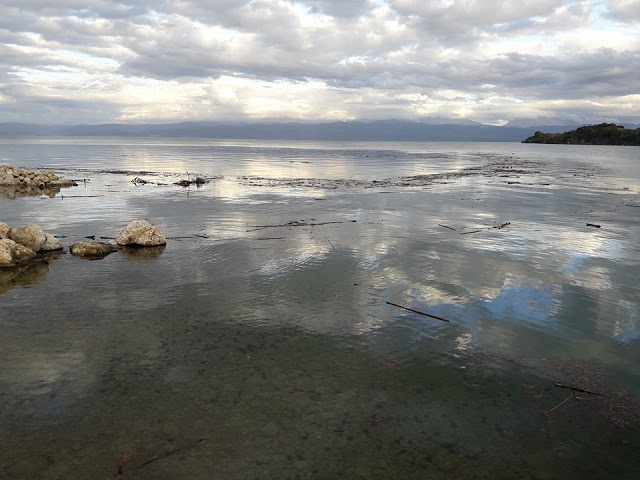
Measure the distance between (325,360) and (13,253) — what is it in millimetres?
13711

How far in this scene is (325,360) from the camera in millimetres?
9906

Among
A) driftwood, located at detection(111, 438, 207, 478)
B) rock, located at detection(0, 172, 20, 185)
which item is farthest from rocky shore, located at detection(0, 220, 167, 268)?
rock, located at detection(0, 172, 20, 185)

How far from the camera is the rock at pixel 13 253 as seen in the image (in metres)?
16.2

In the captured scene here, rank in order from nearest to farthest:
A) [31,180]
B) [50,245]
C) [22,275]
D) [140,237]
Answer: [22,275] → [50,245] → [140,237] → [31,180]

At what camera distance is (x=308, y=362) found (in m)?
9.81

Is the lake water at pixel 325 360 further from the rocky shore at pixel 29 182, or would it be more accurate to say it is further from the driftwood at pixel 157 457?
the rocky shore at pixel 29 182

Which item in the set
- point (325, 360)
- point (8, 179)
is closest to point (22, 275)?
point (325, 360)

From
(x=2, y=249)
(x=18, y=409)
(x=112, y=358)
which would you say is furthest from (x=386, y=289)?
(x=2, y=249)

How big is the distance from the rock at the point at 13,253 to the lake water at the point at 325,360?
2.38 ft

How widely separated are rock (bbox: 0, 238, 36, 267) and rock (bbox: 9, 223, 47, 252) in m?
0.52

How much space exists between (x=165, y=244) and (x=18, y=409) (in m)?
12.2

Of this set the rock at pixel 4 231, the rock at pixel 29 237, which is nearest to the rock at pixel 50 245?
the rock at pixel 29 237

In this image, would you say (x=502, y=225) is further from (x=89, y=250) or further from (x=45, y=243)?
(x=45, y=243)

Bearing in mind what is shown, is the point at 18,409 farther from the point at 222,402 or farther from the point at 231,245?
the point at 231,245
